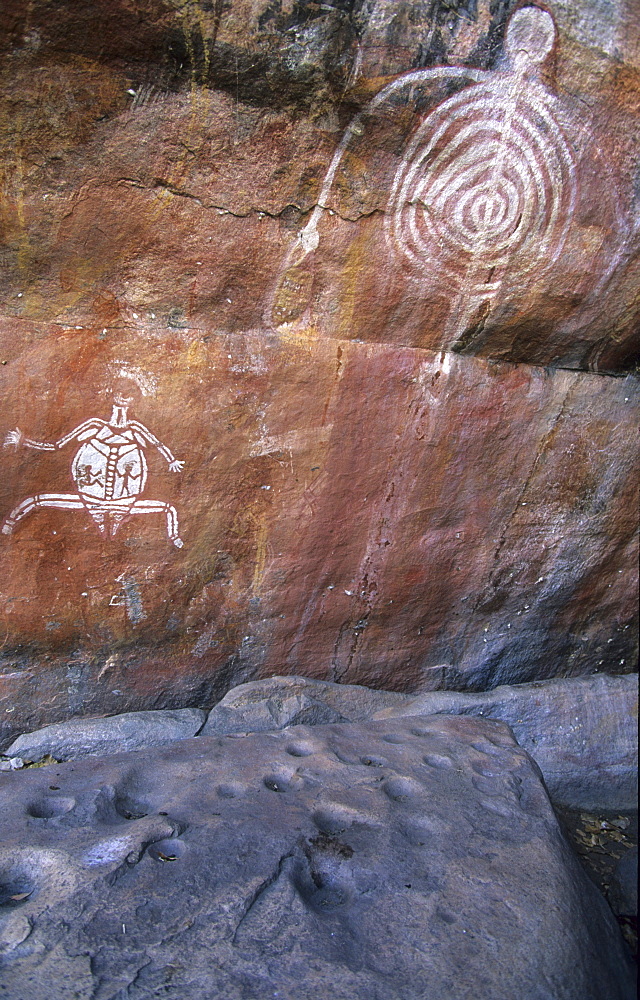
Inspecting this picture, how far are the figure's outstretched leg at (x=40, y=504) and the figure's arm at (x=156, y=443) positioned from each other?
293 millimetres

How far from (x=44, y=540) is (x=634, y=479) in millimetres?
2289

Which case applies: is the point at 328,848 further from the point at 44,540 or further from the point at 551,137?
the point at 551,137

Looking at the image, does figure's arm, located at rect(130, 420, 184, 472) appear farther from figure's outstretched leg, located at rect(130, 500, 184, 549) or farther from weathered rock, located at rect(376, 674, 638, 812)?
weathered rock, located at rect(376, 674, 638, 812)

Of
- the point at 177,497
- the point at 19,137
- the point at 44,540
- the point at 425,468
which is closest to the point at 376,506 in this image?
the point at 425,468

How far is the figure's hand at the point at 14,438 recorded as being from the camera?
6.95 ft

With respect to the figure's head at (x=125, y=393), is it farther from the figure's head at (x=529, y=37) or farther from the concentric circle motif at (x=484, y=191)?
the figure's head at (x=529, y=37)

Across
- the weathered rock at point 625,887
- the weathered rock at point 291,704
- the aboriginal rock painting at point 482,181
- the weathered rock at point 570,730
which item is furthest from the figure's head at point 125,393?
the weathered rock at point 625,887

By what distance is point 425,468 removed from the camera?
255 centimetres

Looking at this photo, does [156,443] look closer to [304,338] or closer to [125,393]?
[125,393]

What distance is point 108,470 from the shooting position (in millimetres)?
2238

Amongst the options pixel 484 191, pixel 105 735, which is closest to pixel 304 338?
pixel 484 191

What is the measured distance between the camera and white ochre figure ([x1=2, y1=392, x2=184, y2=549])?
2.19 metres

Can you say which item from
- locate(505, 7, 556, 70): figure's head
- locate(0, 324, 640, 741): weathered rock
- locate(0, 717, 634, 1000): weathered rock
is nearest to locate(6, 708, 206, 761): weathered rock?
locate(0, 324, 640, 741): weathered rock

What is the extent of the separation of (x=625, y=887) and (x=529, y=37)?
8.99ft
